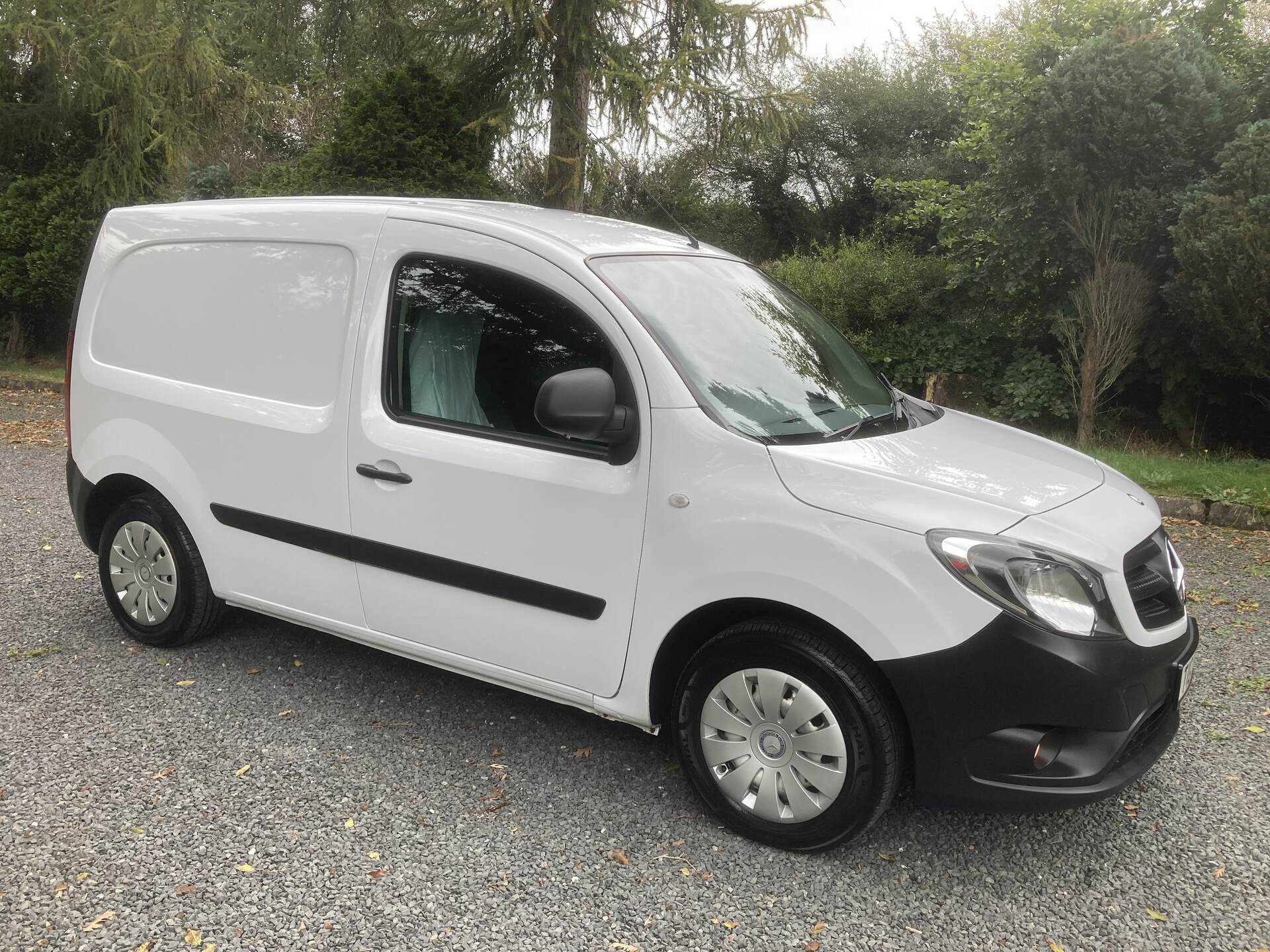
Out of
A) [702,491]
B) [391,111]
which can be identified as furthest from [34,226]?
[702,491]

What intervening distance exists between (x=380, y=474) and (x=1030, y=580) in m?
2.13

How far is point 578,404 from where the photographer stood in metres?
2.88

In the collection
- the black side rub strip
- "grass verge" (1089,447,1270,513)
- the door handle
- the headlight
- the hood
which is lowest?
the black side rub strip

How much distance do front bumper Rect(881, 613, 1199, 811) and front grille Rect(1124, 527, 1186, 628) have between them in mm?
117

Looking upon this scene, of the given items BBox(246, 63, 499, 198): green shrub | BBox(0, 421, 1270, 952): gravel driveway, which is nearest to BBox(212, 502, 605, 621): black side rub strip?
BBox(0, 421, 1270, 952): gravel driveway

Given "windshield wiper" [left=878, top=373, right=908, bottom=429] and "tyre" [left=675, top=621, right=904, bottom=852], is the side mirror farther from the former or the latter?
"windshield wiper" [left=878, top=373, right=908, bottom=429]

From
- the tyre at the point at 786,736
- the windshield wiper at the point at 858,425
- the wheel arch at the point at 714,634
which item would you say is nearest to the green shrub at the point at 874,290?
the windshield wiper at the point at 858,425

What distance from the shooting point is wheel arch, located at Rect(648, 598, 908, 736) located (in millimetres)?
2771

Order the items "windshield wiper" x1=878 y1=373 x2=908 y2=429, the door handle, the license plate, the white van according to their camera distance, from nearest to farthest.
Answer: the white van → the license plate → the door handle → "windshield wiper" x1=878 y1=373 x2=908 y2=429

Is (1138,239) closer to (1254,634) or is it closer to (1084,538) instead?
(1254,634)

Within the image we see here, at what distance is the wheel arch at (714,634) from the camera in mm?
2771

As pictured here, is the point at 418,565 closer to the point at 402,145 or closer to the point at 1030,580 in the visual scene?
the point at 1030,580

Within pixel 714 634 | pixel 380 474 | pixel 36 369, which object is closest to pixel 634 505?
pixel 714 634

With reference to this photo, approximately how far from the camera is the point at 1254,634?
16.2 feet
